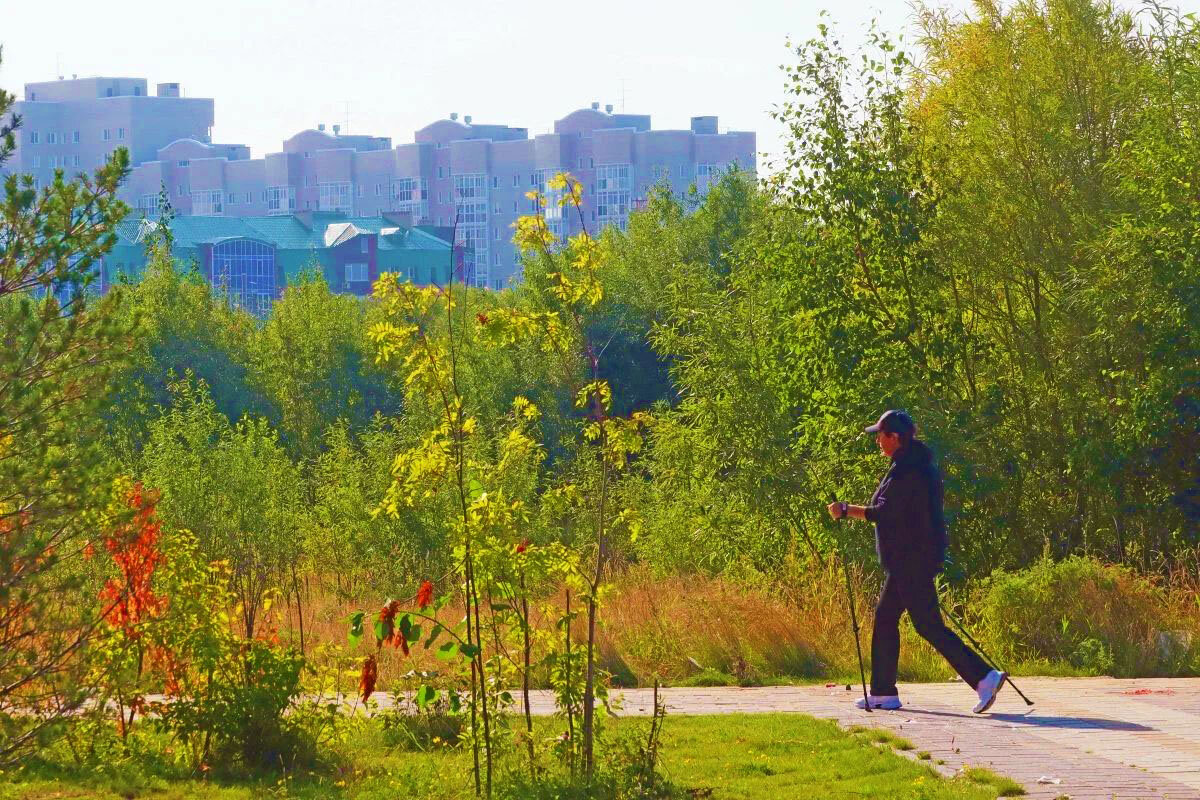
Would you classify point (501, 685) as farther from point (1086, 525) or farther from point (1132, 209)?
point (1132, 209)

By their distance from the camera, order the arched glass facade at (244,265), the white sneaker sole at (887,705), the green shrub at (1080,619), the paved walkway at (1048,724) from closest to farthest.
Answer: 1. the paved walkway at (1048,724)
2. the white sneaker sole at (887,705)
3. the green shrub at (1080,619)
4. the arched glass facade at (244,265)

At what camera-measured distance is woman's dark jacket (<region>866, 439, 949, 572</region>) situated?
31.6 feet

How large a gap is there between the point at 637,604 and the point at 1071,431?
18.3 ft

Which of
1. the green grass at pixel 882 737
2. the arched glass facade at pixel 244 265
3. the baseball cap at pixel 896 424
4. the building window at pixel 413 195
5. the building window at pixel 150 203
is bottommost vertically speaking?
the green grass at pixel 882 737

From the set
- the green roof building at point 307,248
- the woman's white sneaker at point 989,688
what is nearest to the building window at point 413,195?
the green roof building at point 307,248

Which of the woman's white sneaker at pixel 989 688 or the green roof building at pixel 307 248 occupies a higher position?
the green roof building at pixel 307 248

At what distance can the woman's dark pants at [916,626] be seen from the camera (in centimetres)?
961

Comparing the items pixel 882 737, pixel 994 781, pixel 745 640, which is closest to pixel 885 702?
pixel 882 737

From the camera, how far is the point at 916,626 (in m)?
9.69

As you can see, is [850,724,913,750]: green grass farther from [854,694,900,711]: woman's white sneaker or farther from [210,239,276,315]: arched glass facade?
[210,239,276,315]: arched glass facade

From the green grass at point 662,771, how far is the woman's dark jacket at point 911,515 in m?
1.12

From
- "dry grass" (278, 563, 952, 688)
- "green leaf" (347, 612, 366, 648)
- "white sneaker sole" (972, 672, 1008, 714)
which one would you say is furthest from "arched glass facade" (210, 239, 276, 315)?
"green leaf" (347, 612, 366, 648)

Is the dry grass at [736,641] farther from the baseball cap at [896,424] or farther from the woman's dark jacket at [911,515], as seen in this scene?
the baseball cap at [896,424]

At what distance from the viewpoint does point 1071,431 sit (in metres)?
17.2
